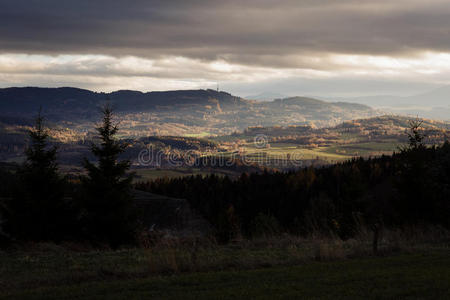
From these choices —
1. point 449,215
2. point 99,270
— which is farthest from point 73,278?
point 449,215

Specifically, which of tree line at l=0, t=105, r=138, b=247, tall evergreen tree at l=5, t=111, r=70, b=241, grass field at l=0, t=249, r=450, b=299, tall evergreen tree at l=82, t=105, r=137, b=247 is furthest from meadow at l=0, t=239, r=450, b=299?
tall evergreen tree at l=5, t=111, r=70, b=241

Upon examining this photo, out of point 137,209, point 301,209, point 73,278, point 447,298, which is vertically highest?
point 447,298

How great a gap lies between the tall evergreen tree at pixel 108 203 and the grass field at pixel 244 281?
1494 centimetres

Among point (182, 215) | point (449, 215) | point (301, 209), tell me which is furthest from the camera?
point (301, 209)

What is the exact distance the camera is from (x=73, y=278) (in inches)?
438

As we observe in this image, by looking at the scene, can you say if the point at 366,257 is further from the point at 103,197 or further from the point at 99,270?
the point at 103,197

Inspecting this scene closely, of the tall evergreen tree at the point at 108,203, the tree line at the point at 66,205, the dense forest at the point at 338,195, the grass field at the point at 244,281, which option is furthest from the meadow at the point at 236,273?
the tree line at the point at 66,205

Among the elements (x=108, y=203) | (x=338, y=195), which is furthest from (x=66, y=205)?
(x=338, y=195)

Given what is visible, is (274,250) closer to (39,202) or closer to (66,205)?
(66,205)

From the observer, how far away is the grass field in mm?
9352

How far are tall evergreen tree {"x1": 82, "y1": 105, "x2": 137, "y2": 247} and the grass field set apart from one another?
14.9 m

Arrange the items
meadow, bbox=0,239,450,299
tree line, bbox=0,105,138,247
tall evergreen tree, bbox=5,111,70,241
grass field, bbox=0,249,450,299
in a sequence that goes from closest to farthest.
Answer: grass field, bbox=0,249,450,299 < meadow, bbox=0,239,450,299 < tall evergreen tree, bbox=5,111,70,241 < tree line, bbox=0,105,138,247

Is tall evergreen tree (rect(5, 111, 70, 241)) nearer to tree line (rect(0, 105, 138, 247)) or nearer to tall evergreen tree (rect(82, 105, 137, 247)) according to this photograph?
tree line (rect(0, 105, 138, 247))

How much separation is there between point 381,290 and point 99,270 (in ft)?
23.5
